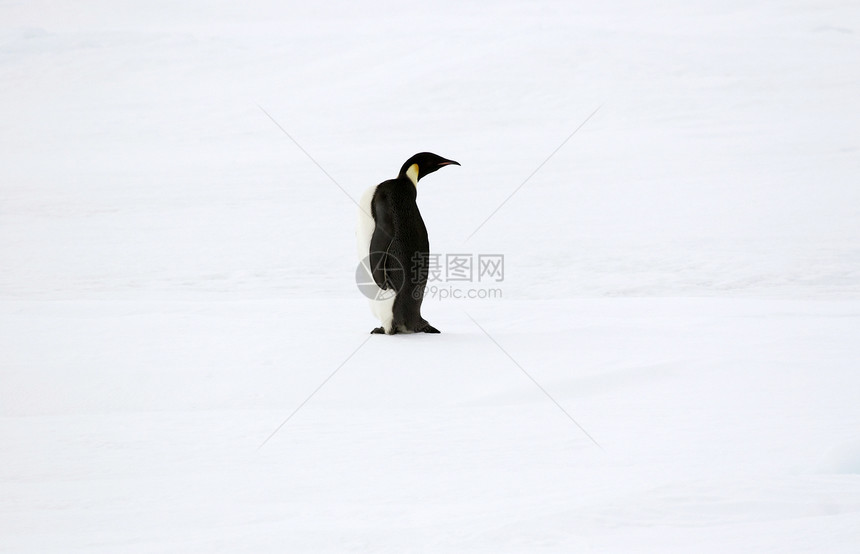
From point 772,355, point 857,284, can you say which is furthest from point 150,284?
point 857,284

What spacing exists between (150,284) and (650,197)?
479 centimetres

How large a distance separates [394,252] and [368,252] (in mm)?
122

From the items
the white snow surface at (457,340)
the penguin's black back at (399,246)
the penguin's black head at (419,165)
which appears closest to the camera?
the white snow surface at (457,340)

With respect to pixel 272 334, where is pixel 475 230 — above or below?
below

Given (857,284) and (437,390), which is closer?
(437,390)

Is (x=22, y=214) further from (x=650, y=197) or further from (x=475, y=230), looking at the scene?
(x=650, y=197)

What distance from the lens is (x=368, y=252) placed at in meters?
3.41

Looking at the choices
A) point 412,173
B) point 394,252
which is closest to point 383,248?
point 394,252

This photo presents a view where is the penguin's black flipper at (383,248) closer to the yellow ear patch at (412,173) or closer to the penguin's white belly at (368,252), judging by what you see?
the penguin's white belly at (368,252)

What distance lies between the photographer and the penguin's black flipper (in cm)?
333

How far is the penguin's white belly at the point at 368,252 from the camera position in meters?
3.38

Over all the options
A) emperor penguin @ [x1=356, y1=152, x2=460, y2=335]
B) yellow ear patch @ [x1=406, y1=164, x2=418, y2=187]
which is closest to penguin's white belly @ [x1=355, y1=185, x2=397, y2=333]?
emperor penguin @ [x1=356, y1=152, x2=460, y2=335]

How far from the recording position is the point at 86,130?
14.0m

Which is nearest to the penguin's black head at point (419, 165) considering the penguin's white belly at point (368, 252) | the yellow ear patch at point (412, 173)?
the yellow ear patch at point (412, 173)
